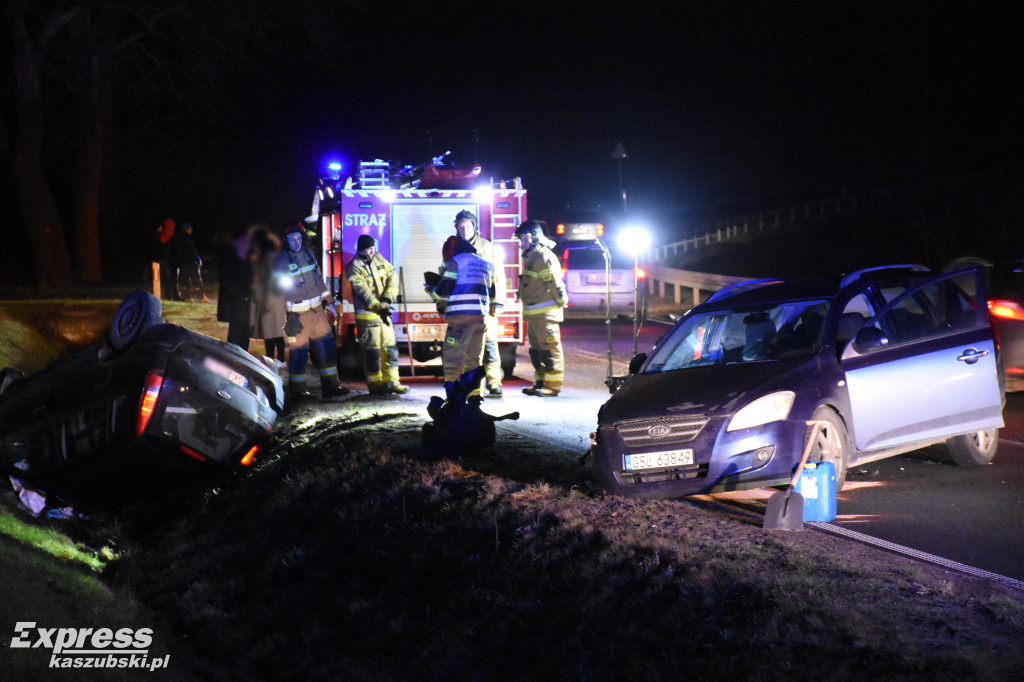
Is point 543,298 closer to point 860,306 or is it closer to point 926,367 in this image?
point 860,306

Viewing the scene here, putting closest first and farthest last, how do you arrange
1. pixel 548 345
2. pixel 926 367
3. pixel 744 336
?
pixel 926 367 < pixel 744 336 < pixel 548 345

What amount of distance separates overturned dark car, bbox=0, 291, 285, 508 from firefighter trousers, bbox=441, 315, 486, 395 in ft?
9.20

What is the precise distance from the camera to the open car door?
7125mm

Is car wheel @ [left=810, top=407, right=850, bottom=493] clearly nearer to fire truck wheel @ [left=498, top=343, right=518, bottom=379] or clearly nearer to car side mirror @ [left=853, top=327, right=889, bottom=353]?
car side mirror @ [left=853, top=327, right=889, bottom=353]

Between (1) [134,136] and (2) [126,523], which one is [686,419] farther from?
(1) [134,136]

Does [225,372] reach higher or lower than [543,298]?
lower

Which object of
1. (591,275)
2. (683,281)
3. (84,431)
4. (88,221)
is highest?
(88,221)

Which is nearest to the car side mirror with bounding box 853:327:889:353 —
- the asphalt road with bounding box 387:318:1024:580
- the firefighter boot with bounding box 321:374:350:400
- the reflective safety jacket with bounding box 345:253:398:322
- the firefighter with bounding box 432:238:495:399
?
the asphalt road with bounding box 387:318:1024:580

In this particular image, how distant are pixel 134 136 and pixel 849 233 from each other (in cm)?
2684

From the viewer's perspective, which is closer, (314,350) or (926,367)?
(926,367)

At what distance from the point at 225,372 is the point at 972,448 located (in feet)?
18.5

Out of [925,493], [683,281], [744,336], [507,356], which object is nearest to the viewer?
[925,493]

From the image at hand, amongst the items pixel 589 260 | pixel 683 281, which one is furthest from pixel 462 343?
pixel 683 281

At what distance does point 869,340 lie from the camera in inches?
284
